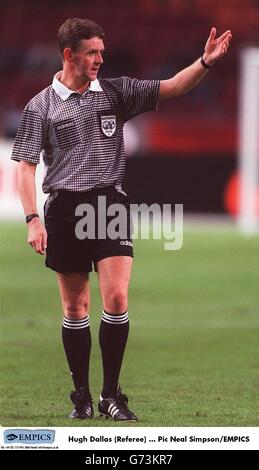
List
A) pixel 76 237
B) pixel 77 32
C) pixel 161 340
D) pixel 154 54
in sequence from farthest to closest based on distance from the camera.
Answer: pixel 154 54
pixel 161 340
pixel 76 237
pixel 77 32

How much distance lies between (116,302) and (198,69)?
1.15 metres

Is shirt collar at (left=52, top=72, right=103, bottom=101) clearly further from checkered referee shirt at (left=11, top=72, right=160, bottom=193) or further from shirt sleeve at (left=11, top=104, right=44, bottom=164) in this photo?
shirt sleeve at (left=11, top=104, right=44, bottom=164)

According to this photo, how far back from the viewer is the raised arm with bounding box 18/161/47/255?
19.2 feet

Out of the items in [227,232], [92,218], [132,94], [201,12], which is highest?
[201,12]

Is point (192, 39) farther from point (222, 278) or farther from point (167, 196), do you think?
point (222, 278)

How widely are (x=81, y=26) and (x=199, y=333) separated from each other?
473cm

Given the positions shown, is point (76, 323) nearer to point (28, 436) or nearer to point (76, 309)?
point (76, 309)

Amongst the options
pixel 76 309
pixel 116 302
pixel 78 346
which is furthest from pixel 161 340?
pixel 116 302

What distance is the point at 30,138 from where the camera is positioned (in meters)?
5.98

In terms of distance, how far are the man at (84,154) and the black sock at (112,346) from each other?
0.01 metres

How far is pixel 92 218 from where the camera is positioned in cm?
597

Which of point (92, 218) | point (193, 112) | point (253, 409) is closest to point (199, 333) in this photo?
point (253, 409)

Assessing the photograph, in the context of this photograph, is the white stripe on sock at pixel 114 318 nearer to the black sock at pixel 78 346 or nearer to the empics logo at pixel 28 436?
the black sock at pixel 78 346
